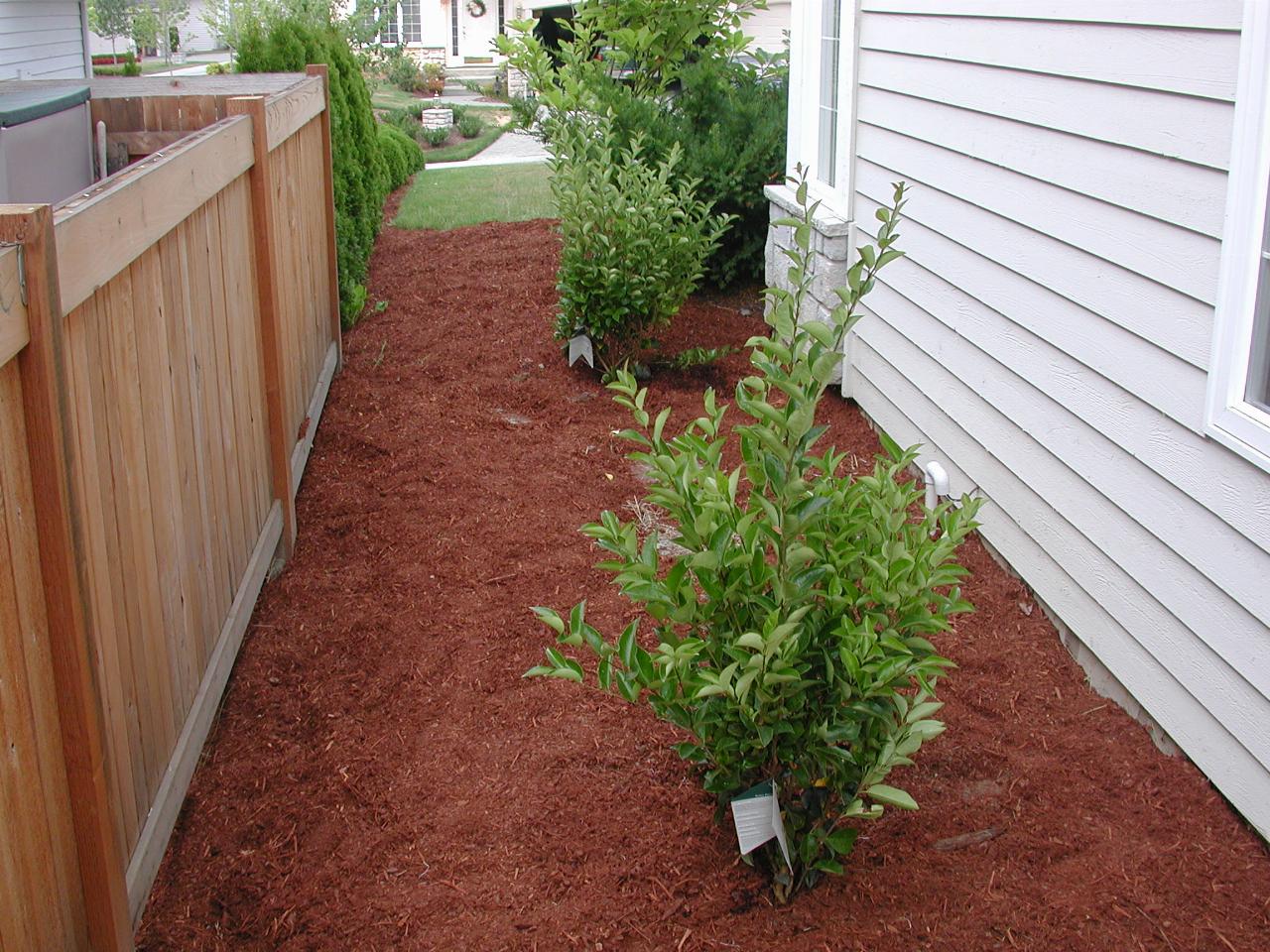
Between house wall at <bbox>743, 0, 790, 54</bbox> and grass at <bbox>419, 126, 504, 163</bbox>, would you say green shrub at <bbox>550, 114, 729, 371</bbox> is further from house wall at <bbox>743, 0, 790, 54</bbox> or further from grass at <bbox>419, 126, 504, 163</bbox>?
grass at <bbox>419, 126, 504, 163</bbox>

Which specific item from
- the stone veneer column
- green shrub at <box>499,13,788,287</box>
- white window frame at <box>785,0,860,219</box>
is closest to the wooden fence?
the stone veneer column

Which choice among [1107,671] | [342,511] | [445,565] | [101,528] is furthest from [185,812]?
[1107,671]

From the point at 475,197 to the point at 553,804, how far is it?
390 inches

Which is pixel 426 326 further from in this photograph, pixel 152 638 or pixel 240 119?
pixel 152 638

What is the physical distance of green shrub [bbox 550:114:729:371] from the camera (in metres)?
6.77

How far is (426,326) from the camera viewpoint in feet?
26.2

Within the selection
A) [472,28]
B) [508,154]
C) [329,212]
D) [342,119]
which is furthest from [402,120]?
[472,28]

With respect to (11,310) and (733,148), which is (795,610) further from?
(733,148)

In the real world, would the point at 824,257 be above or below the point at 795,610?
above

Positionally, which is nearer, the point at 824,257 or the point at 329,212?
the point at 824,257

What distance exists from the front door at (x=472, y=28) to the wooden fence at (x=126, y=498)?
121ft

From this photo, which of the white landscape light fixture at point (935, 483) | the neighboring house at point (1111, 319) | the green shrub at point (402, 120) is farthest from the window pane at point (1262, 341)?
the green shrub at point (402, 120)

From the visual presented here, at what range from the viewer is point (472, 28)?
130 ft

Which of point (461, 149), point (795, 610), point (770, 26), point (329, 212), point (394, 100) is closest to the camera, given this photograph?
point (795, 610)
